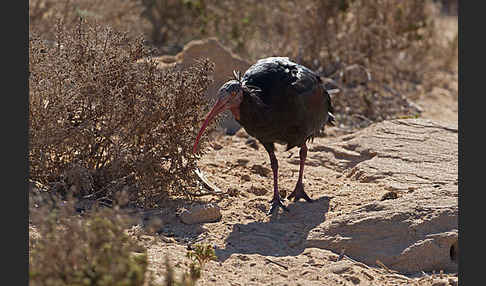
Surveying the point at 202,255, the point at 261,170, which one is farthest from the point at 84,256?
the point at 261,170

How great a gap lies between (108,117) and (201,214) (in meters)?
1.11

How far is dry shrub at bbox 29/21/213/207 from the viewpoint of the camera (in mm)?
5348

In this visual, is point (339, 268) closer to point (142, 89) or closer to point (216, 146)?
point (142, 89)

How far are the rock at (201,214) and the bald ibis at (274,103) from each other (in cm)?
49

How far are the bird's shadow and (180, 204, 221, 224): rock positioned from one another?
0.65ft

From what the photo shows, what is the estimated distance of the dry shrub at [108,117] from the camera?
17.5 ft

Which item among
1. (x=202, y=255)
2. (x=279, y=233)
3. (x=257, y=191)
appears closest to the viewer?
(x=202, y=255)

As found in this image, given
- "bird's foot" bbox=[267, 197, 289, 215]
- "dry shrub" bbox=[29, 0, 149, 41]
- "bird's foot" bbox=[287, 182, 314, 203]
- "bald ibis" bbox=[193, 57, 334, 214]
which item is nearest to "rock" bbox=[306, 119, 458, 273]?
"bird's foot" bbox=[267, 197, 289, 215]

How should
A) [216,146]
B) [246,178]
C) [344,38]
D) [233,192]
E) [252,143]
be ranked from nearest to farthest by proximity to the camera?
[233,192] → [246,178] → [216,146] → [252,143] → [344,38]

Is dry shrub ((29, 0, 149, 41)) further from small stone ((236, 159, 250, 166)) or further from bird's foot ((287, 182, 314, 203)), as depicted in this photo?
bird's foot ((287, 182, 314, 203))

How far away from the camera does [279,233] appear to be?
214 inches

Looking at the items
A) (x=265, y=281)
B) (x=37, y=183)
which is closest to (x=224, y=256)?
(x=265, y=281)

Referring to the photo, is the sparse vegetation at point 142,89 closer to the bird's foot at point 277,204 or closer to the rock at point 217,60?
the bird's foot at point 277,204

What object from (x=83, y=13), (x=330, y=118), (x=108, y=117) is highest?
(x=83, y=13)
